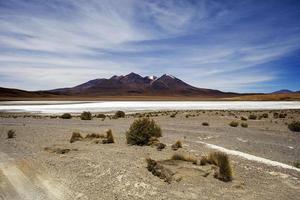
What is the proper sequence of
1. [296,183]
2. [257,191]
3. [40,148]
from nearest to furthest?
[257,191]
[296,183]
[40,148]

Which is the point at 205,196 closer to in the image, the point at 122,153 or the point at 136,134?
the point at 122,153

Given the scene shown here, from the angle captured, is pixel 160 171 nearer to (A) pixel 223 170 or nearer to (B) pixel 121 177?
(B) pixel 121 177

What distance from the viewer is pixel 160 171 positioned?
9.27m

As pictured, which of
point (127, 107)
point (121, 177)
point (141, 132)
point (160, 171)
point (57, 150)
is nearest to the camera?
point (121, 177)

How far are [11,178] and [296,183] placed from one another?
23.6 ft

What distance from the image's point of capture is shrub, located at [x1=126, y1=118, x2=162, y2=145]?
50.2 ft

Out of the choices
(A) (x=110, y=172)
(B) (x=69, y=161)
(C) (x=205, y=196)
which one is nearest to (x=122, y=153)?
(B) (x=69, y=161)

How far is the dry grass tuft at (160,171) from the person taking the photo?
29.1 ft

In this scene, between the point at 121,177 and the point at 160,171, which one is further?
the point at 160,171

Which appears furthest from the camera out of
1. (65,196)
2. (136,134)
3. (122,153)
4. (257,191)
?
(136,134)

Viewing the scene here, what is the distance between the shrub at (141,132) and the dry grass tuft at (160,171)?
17.2 ft

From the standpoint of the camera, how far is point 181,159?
1103 cm

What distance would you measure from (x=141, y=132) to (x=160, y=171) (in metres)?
6.46

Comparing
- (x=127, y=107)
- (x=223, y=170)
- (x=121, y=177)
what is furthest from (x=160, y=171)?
(x=127, y=107)
